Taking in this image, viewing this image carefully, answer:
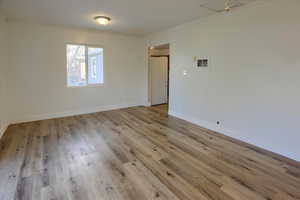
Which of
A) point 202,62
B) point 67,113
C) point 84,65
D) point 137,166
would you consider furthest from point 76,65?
point 137,166

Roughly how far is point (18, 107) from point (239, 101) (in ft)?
18.4

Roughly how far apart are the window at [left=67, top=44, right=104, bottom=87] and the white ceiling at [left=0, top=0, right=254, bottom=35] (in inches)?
35.9

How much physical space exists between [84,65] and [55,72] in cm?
92

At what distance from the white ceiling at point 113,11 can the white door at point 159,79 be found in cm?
227

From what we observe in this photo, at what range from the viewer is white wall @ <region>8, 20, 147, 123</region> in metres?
4.46

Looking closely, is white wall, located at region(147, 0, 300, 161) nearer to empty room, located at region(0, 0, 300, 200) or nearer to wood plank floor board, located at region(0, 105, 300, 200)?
empty room, located at region(0, 0, 300, 200)

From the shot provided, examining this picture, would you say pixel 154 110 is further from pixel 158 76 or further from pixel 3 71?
pixel 3 71

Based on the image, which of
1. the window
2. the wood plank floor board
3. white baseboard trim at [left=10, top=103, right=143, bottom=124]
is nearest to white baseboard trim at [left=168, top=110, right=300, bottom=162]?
the wood plank floor board

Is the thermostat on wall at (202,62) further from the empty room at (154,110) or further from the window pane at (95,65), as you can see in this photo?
the window pane at (95,65)

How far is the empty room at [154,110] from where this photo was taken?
7.40ft

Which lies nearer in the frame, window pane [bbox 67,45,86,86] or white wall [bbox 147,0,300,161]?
white wall [bbox 147,0,300,161]

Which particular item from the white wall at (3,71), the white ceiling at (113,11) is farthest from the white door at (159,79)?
the white wall at (3,71)

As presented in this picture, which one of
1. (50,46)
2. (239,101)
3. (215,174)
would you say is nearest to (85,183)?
(215,174)

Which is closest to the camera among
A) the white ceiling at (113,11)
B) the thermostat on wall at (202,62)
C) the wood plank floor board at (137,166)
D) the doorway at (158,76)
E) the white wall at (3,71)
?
Answer: the wood plank floor board at (137,166)
